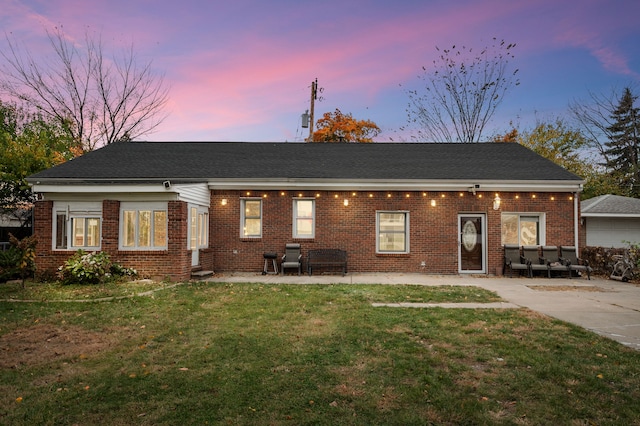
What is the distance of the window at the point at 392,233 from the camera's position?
14.0 m

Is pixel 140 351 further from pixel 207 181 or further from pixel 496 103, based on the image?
pixel 496 103

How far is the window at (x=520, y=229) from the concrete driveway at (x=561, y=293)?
1736 mm

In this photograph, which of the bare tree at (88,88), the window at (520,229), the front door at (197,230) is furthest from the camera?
the bare tree at (88,88)

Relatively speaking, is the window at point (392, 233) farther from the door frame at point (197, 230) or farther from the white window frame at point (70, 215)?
the white window frame at point (70, 215)

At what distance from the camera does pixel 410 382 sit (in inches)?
162

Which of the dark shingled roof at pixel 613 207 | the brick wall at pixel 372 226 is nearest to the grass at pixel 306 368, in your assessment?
the brick wall at pixel 372 226

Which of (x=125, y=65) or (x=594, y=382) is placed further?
(x=125, y=65)

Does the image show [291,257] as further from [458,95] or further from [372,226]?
[458,95]

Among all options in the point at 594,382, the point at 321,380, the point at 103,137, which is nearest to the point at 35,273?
the point at 321,380

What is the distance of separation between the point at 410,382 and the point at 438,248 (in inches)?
405

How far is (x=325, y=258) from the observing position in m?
13.8

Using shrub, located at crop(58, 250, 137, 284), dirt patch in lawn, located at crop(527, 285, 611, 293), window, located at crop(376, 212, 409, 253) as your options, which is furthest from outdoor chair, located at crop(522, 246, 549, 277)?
shrub, located at crop(58, 250, 137, 284)

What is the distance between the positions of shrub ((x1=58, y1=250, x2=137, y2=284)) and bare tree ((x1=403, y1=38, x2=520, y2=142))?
22.7m

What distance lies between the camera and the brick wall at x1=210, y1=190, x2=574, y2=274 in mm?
13852
